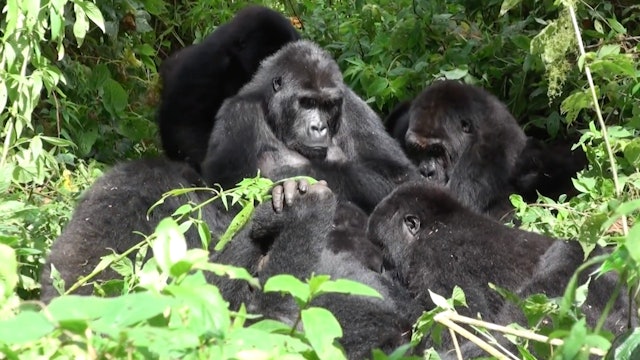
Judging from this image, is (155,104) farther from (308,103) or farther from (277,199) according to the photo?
(277,199)

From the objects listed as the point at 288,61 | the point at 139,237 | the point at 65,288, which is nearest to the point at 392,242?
the point at 139,237

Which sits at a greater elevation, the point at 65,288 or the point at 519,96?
the point at 65,288

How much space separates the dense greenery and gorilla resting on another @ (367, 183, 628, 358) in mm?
209

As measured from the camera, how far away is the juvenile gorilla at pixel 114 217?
405 cm

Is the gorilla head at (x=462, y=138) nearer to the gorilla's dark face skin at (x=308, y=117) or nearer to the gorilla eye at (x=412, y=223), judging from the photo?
the gorilla's dark face skin at (x=308, y=117)

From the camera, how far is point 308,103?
5582 mm

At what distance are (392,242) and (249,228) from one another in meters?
0.63

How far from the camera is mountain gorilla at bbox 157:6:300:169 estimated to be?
269 inches

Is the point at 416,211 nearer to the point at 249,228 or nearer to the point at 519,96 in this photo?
the point at 249,228

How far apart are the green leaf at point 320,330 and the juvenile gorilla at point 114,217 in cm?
214

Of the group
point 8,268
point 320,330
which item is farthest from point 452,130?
point 320,330

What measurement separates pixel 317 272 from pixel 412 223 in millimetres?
599

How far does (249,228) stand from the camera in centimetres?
416

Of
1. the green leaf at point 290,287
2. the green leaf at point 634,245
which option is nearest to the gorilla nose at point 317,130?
the green leaf at point 290,287
